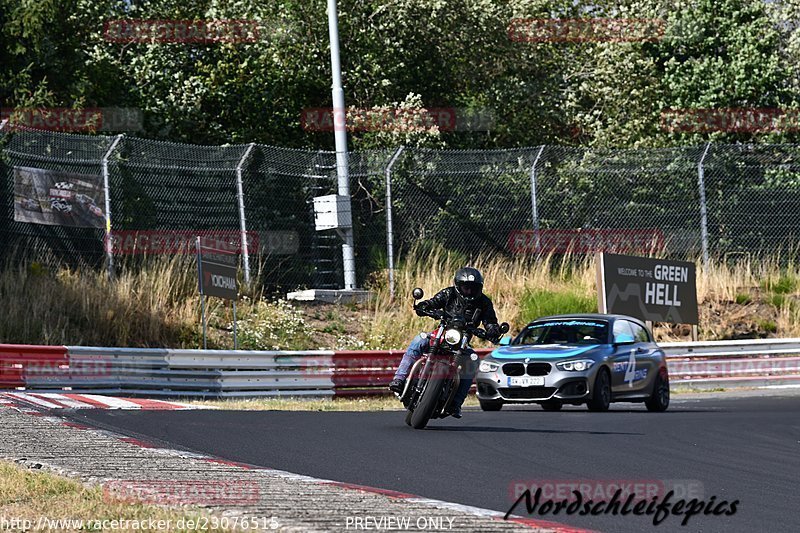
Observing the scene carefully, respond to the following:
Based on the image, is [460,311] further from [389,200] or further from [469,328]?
[389,200]

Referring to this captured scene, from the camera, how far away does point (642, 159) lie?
27.3 metres

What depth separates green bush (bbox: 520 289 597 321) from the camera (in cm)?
2681

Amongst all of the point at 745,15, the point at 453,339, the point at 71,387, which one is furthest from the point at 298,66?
the point at 453,339

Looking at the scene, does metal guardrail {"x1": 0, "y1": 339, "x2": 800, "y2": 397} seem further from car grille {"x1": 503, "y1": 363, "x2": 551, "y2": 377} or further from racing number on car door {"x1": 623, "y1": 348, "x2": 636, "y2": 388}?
racing number on car door {"x1": 623, "y1": 348, "x2": 636, "y2": 388}

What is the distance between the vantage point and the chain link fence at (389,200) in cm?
2247

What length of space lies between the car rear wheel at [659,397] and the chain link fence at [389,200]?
7463 mm

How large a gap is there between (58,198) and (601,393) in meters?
9.71

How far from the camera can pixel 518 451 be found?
1191 cm

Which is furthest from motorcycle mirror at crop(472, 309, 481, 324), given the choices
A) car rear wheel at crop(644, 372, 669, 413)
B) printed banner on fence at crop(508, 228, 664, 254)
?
printed banner on fence at crop(508, 228, 664, 254)

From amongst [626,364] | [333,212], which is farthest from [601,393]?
[333,212]

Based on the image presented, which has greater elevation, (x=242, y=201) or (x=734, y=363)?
(x=242, y=201)

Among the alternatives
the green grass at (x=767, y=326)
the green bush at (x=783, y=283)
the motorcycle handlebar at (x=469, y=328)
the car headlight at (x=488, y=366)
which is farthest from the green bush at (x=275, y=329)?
the green bush at (x=783, y=283)

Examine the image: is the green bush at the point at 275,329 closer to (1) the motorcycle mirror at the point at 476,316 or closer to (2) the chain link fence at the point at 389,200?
(2) the chain link fence at the point at 389,200

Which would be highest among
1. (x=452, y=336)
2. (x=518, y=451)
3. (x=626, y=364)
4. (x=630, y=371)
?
(x=452, y=336)
